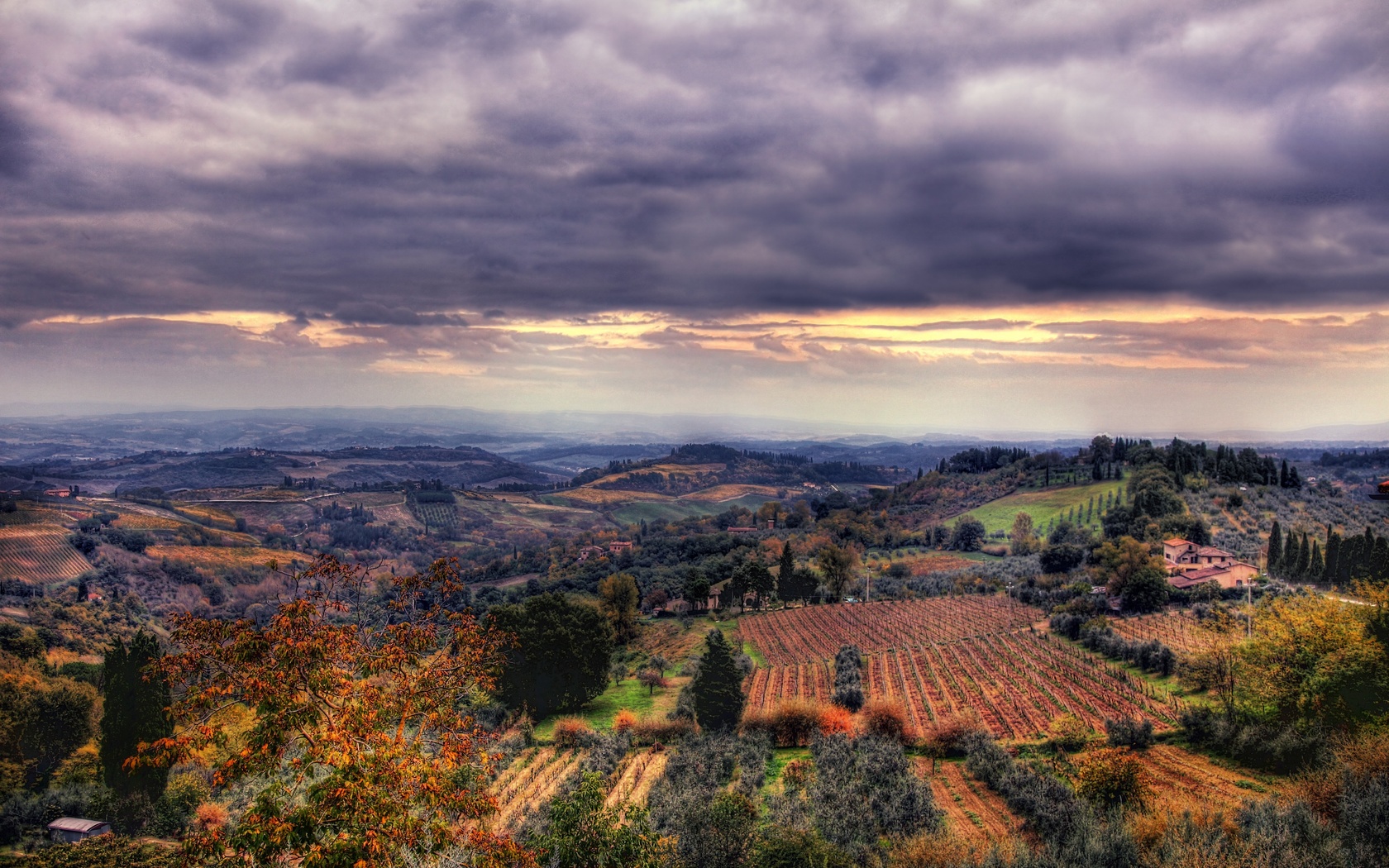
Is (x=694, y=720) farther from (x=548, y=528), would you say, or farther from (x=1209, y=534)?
(x=548, y=528)

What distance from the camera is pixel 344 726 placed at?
35.0ft

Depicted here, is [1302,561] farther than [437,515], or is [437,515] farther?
[437,515]

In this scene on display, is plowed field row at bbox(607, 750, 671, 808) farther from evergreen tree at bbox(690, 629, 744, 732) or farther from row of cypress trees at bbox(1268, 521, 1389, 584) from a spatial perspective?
row of cypress trees at bbox(1268, 521, 1389, 584)

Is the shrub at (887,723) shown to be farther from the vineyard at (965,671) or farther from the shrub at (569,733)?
the shrub at (569,733)

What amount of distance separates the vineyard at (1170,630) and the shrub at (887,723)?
20.7 m

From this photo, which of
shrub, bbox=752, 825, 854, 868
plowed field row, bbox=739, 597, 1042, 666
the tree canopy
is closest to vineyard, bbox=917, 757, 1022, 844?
shrub, bbox=752, 825, 854, 868

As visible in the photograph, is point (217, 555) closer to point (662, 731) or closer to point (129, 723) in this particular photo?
point (129, 723)

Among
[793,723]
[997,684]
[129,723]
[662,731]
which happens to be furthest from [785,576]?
[129,723]

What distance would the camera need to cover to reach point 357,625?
12.2 meters

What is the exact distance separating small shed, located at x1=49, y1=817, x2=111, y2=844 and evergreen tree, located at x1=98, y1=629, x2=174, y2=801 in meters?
2.05

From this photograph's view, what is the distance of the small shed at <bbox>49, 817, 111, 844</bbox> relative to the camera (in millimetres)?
32719

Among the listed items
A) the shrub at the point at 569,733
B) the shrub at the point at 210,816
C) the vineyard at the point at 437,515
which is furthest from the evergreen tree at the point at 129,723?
the vineyard at the point at 437,515

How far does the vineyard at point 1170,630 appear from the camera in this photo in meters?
46.5

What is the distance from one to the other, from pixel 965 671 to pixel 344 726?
1703 inches
